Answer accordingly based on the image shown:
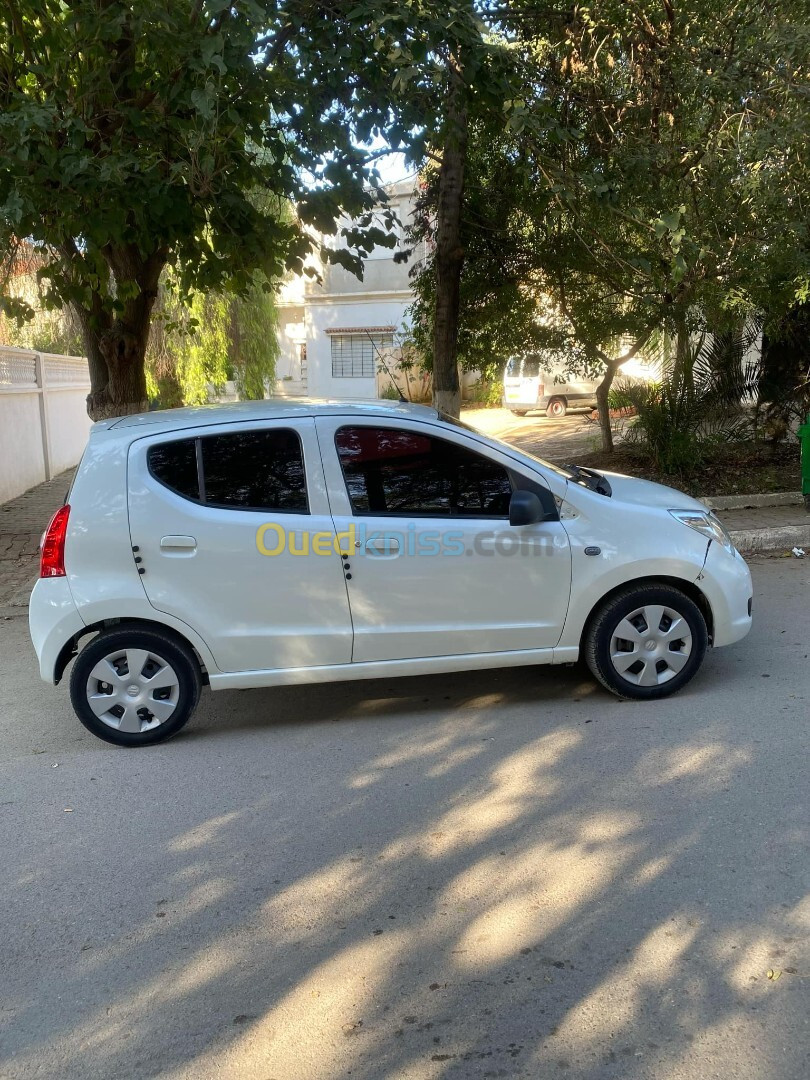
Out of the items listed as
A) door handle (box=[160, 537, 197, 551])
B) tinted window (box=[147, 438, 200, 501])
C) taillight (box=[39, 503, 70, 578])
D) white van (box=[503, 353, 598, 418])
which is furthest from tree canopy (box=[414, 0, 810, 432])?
white van (box=[503, 353, 598, 418])

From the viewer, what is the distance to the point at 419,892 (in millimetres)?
3512

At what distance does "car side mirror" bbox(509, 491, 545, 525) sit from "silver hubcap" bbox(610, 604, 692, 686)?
79 centimetres

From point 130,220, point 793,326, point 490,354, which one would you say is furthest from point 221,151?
point 793,326

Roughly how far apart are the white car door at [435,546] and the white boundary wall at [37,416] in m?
9.72

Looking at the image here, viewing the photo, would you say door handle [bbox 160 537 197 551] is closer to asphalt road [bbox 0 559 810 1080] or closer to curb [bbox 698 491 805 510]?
asphalt road [bbox 0 559 810 1080]

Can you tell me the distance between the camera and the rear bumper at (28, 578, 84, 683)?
4832 millimetres

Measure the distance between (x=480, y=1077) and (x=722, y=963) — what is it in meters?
0.91

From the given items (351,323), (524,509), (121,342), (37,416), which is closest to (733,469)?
(121,342)

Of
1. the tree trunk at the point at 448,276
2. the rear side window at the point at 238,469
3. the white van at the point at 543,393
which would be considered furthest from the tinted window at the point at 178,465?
the white van at the point at 543,393

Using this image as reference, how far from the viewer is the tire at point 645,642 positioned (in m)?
5.12

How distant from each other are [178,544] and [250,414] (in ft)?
2.67

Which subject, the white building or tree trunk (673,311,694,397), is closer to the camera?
tree trunk (673,311,694,397)

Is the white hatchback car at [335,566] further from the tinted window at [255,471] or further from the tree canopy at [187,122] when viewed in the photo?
the tree canopy at [187,122]

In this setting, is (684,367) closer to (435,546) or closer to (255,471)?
(435,546)
